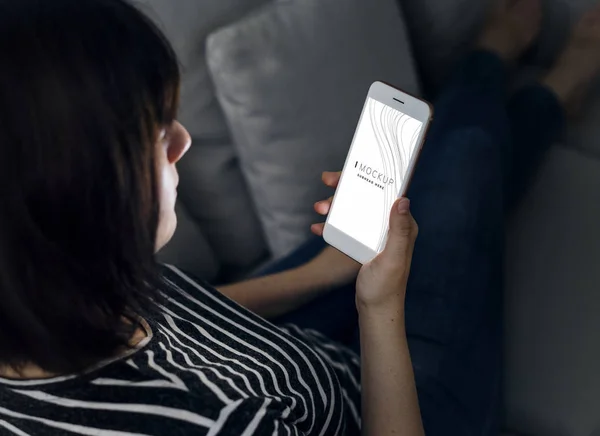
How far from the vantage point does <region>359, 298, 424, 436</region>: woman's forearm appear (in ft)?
2.29

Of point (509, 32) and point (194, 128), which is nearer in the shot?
point (194, 128)

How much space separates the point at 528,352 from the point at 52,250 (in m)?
0.74

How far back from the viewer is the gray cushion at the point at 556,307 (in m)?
0.92

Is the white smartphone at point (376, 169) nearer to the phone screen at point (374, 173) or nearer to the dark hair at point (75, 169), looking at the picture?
the phone screen at point (374, 173)

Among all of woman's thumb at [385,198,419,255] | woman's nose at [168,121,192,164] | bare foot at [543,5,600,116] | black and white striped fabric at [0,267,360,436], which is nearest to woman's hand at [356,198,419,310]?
woman's thumb at [385,198,419,255]

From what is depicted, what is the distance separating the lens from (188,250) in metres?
1.02

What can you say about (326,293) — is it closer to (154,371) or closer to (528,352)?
(528,352)

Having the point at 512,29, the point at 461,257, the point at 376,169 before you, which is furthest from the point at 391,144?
the point at 512,29

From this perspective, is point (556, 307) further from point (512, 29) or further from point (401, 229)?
point (512, 29)

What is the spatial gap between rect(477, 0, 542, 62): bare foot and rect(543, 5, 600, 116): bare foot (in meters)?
0.08

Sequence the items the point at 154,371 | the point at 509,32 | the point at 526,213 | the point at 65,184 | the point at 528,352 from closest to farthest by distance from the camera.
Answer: the point at 65,184 < the point at 154,371 < the point at 528,352 < the point at 526,213 < the point at 509,32

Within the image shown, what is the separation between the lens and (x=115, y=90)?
0.46 meters

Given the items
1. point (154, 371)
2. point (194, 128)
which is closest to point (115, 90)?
point (154, 371)

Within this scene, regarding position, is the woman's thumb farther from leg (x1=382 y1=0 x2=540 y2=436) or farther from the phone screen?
leg (x1=382 y1=0 x2=540 y2=436)
